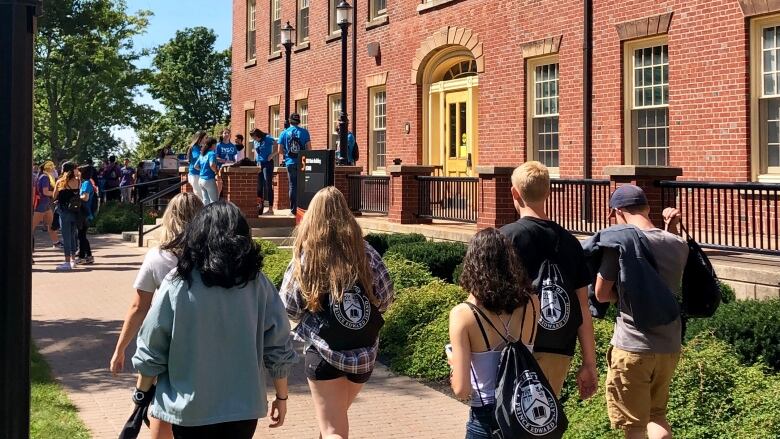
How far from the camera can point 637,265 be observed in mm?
5348

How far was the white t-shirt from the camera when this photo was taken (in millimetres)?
5367

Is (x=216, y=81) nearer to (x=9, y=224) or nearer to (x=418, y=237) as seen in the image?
(x=418, y=237)

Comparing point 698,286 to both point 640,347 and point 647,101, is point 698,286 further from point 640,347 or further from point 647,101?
point 647,101

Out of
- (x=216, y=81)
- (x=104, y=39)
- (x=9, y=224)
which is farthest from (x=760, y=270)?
A: (x=216, y=81)

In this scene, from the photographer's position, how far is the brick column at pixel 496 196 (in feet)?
45.3

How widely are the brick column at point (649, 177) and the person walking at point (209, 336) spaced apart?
25.2 feet

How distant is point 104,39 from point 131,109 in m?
4.17

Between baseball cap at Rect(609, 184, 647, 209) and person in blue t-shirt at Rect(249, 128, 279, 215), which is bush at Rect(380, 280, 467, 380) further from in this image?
person in blue t-shirt at Rect(249, 128, 279, 215)

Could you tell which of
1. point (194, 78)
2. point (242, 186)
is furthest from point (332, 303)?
point (194, 78)

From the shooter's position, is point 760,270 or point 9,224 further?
point 760,270

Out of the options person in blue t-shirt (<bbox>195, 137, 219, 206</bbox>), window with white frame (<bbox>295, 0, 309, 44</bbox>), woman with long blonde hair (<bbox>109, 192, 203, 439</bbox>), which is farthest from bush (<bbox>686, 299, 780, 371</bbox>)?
window with white frame (<bbox>295, 0, 309, 44</bbox>)

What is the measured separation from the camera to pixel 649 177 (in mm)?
11133

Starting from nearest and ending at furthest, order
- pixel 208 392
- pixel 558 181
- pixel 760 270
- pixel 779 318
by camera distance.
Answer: pixel 208 392, pixel 779 318, pixel 760 270, pixel 558 181

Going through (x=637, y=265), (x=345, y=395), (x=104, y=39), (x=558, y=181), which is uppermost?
(x=104, y=39)
